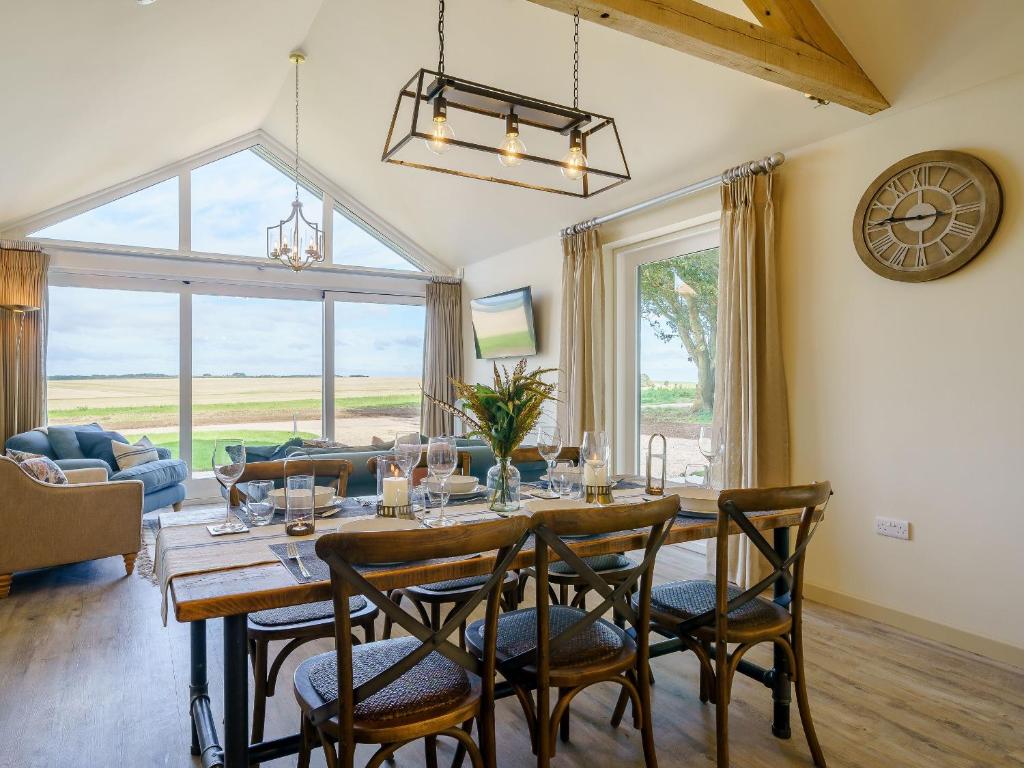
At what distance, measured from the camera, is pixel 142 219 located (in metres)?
6.10

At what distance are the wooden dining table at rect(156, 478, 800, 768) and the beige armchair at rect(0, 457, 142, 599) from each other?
2111mm

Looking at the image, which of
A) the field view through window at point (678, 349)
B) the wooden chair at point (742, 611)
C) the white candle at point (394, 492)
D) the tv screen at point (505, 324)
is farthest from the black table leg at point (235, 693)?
the tv screen at point (505, 324)

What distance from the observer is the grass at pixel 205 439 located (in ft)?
20.7

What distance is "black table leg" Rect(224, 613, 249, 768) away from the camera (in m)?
1.45

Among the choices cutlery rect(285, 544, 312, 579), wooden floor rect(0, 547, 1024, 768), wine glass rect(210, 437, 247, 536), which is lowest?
wooden floor rect(0, 547, 1024, 768)

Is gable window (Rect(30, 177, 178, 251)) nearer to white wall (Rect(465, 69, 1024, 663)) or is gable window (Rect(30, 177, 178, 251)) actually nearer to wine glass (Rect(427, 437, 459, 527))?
wine glass (Rect(427, 437, 459, 527))

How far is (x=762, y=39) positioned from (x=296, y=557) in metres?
2.55

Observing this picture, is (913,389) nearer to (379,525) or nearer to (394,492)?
(394,492)

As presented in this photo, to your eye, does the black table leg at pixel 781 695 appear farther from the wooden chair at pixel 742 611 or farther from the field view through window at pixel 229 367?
the field view through window at pixel 229 367

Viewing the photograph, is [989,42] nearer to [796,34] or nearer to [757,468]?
[796,34]

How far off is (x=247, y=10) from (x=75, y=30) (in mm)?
1118

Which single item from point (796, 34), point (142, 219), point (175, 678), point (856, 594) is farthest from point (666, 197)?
point (142, 219)

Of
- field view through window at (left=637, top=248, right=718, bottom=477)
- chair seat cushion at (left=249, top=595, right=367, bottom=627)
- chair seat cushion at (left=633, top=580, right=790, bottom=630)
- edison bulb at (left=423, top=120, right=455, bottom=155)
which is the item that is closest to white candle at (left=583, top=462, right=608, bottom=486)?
chair seat cushion at (left=633, top=580, right=790, bottom=630)

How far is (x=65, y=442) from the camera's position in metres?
5.20
